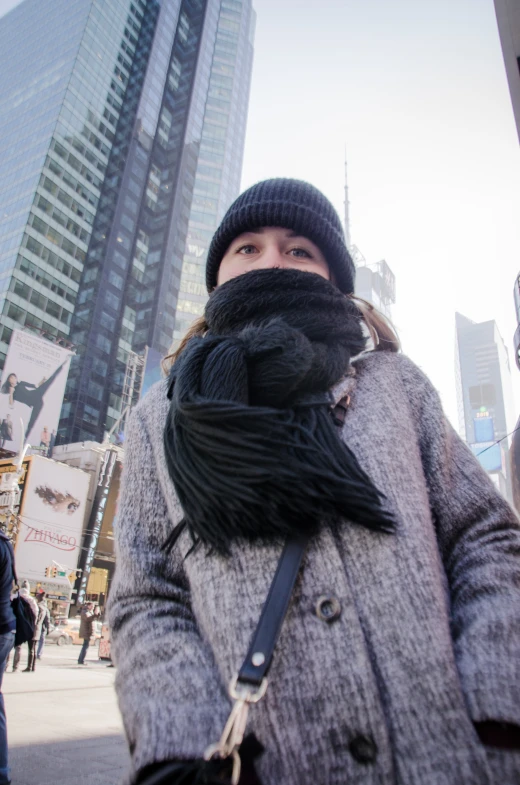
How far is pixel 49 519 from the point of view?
24.5 meters

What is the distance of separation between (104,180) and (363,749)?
63.9 metres

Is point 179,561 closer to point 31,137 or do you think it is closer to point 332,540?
point 332,540

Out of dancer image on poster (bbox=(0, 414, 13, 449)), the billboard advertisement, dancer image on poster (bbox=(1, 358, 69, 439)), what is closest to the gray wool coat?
the billboard advertisement

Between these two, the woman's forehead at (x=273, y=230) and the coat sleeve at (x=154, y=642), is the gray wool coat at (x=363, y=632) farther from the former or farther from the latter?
the woman's forehead at (x=273, y=230)

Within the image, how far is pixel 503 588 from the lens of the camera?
0.86 metres

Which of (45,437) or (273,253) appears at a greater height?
(45,437)

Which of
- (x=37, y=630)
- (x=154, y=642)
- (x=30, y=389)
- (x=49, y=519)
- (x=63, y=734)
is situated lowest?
(x=37, y=630)

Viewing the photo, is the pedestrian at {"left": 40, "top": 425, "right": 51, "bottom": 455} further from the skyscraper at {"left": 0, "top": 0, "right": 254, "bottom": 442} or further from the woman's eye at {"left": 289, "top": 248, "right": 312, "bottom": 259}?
the woman's eye at {"left": 289, "top": 248, "right": 312, "bottom": 259}

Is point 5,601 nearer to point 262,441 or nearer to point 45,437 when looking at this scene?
point 262,441

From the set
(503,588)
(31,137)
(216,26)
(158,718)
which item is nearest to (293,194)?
(503,588)

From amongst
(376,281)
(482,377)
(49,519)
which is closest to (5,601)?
(49,519)

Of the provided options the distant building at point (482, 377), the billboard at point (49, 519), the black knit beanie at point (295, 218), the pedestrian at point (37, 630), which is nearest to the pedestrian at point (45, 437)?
the billboard at point (49, 519)

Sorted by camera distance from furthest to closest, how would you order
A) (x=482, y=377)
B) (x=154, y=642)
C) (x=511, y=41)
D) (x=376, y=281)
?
1. (x=482, y=377)
2. (x=376, y=281)
3. (x=511, y=41)
4. (x=154, y=642)

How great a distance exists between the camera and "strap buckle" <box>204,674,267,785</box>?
67 cm
